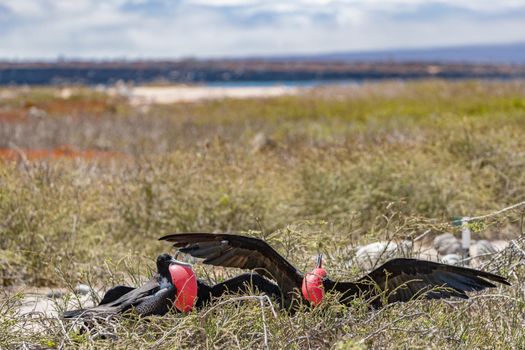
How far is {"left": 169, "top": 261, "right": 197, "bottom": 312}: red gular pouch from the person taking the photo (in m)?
3.30

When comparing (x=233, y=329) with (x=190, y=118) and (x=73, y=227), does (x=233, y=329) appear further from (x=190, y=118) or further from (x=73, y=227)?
(x=190, y=118)

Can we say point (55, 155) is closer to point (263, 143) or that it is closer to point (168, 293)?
point (263, 143)

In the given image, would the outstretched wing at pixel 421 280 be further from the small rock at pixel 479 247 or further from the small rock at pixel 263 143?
the small rock at pixel 263 143

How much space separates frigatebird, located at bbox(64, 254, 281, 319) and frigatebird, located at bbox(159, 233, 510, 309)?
99mm

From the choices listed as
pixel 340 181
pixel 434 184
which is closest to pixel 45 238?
pixel 340 181

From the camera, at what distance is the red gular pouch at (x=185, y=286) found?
3297 millimetres

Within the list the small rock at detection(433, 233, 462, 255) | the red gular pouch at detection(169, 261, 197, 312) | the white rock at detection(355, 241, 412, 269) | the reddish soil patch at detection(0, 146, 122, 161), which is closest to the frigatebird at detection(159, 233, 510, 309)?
the red gular pouch at detection(169, 261, 197, 312)

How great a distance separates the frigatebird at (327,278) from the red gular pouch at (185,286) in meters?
0.11

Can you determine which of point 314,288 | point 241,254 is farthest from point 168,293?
point 314,288

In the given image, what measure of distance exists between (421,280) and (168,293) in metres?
0.95

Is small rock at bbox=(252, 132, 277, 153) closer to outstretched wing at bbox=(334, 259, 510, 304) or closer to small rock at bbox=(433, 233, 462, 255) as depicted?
small rock at bbox=(433, 233, 462, 255)

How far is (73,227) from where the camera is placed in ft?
19.5

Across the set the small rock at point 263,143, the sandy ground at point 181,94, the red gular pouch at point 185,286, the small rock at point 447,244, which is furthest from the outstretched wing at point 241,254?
the sandy ground at point 181,94

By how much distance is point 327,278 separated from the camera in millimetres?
3373
